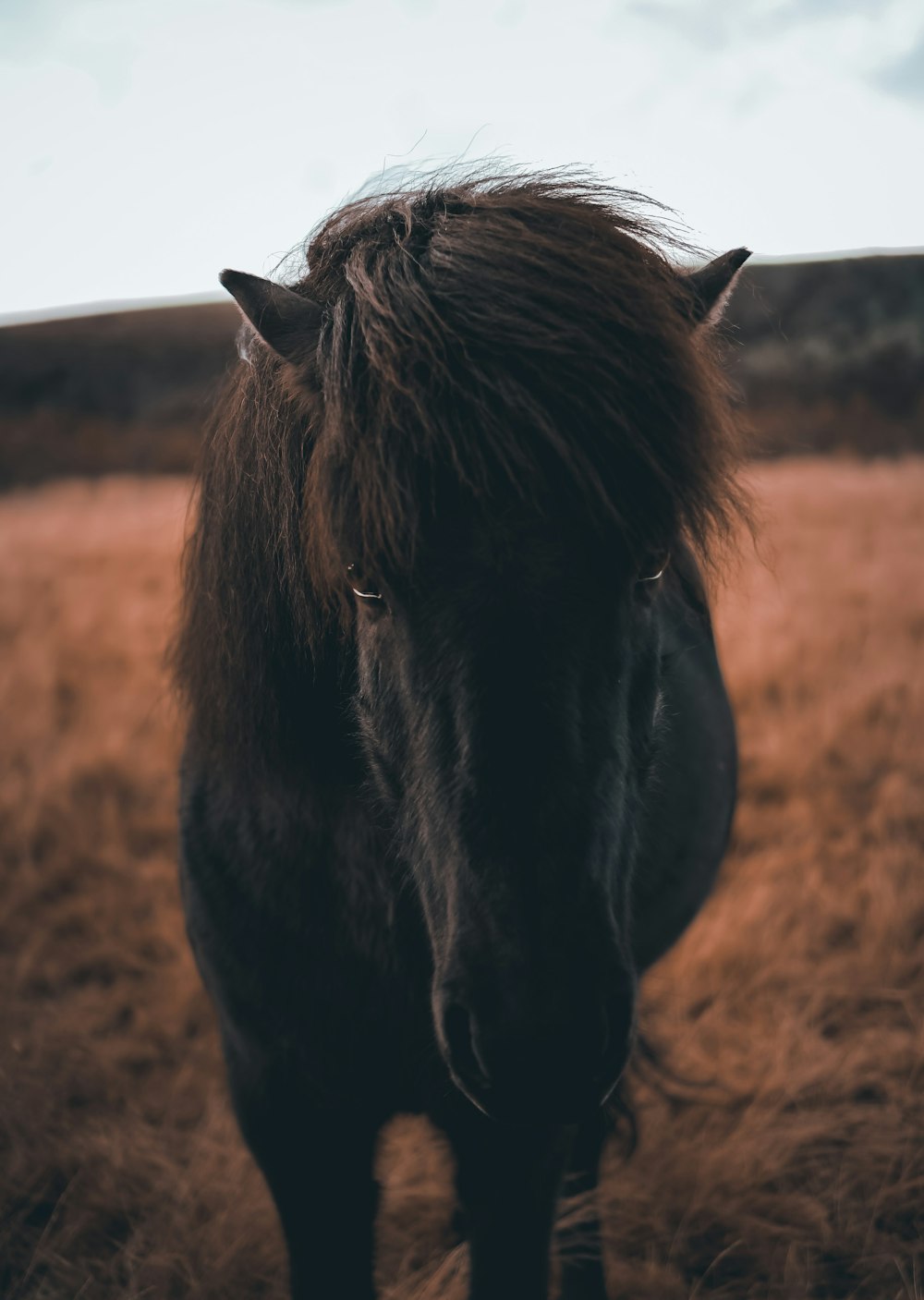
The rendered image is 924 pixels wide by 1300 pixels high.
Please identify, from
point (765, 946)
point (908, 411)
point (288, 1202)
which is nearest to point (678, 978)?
point (765, 946)

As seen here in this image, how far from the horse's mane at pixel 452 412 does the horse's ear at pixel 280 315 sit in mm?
36

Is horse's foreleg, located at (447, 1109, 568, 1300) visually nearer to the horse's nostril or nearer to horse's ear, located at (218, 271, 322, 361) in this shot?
the horse's nostril

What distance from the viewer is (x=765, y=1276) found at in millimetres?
2096

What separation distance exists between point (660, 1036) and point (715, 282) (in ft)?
8.02

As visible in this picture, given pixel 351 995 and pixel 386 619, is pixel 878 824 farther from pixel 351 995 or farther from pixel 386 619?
pixel 386 619

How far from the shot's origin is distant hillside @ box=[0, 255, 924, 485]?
18406 millimetres

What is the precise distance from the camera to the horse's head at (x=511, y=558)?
898mm

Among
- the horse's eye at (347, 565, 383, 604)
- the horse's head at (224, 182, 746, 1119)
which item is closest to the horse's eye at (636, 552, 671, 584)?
the horse's head at (224, 182, 746, 1119)

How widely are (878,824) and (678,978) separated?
4.39 ft

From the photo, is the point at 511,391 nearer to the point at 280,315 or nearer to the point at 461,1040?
the point at 280,315

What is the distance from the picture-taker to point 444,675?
3.32 ft

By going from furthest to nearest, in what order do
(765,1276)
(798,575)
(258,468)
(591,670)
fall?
(798,575) < (765,1276) < (258,468) < (591,670)

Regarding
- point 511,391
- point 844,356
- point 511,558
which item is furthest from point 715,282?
point 844,356

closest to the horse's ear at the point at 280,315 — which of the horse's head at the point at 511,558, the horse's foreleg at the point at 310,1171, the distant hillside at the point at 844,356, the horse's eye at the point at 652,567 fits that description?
the horse's head at the point at 511,558
